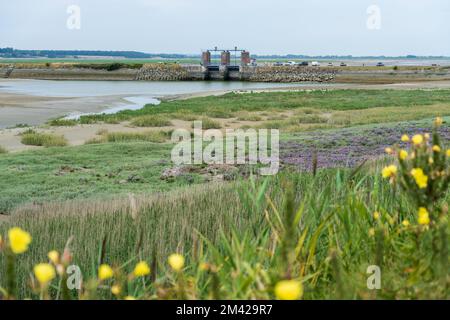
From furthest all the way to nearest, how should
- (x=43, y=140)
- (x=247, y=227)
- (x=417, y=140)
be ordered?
(x=43, y=140), (x=247, y=227), (x=417, y=140)

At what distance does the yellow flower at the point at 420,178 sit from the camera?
2617 mm

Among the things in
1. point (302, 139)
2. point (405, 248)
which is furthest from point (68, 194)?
point (302, 139)

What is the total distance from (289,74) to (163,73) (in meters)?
20.8

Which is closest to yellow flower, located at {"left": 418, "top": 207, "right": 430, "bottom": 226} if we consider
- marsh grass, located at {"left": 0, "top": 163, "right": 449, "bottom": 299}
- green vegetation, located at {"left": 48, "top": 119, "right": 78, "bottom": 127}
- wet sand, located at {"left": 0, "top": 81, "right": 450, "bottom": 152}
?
marsh grass, located at {"left": 0, "top": 163, "right": 449, "bottom": 299}

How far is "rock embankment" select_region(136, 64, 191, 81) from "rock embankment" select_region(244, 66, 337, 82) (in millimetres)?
10337

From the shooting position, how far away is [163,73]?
302 ft

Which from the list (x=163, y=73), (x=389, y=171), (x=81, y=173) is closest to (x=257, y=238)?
(x=389, y=171)

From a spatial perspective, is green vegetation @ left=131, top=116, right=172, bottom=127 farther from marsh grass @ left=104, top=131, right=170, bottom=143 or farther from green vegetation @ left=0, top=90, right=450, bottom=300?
green vegetation @ left=0, top=90, right=450, bottom=300

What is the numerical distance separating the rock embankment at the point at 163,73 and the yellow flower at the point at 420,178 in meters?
88.6

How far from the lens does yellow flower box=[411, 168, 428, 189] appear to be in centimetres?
262

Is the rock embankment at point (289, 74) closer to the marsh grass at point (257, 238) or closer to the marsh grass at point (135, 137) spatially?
the marsh grass at point (135, 137)

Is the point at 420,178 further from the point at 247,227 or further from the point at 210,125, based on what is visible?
the point at 210,125

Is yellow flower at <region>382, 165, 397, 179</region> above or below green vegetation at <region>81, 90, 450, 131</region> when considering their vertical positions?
above

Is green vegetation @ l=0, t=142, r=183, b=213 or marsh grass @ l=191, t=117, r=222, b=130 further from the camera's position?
marsh grass @ l=191, t=117, r=222, b=130
